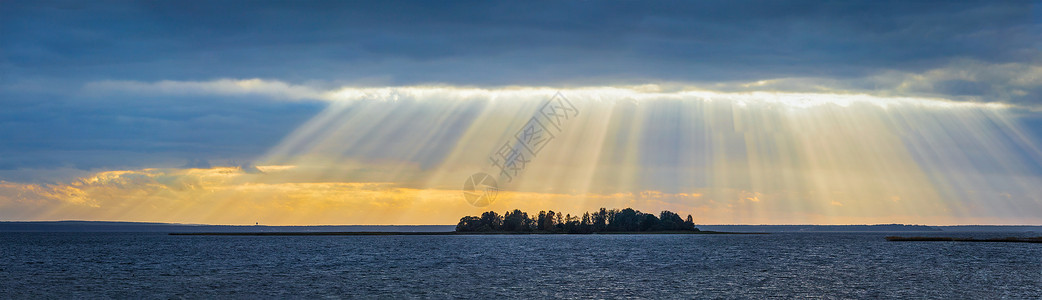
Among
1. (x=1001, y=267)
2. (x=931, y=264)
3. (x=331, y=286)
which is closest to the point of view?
(x=331, y=286)

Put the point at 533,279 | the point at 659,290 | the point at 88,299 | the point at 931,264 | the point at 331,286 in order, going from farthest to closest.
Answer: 1. the point at 931,264
2. the point at 533,279
3. the point at 331,286
4. the point at 659,290
5. the point at 88,299

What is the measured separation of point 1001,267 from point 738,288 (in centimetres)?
4764

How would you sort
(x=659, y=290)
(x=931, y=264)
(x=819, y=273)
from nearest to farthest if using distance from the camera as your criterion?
(x=659, y=290)
(x=819, y=273)
(x=931, y=264)

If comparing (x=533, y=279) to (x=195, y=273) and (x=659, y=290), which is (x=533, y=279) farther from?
(x=195, y=273)

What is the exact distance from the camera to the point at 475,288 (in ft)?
217

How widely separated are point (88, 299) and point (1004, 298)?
67804 mm

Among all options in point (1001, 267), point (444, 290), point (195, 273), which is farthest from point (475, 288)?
point (1001, 267)

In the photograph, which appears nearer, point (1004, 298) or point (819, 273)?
point (1004, 298)

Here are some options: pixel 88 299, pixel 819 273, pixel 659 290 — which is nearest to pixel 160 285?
pixel 88 299

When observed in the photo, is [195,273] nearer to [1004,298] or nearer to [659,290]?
[659,290]

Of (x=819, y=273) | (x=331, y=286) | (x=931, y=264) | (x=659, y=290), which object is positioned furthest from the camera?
(x=931, y=264)

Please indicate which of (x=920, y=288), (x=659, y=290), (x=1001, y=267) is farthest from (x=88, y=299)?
(x=1001, y=267)

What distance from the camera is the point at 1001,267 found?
93.7 meters

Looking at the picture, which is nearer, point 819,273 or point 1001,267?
point 819,273
